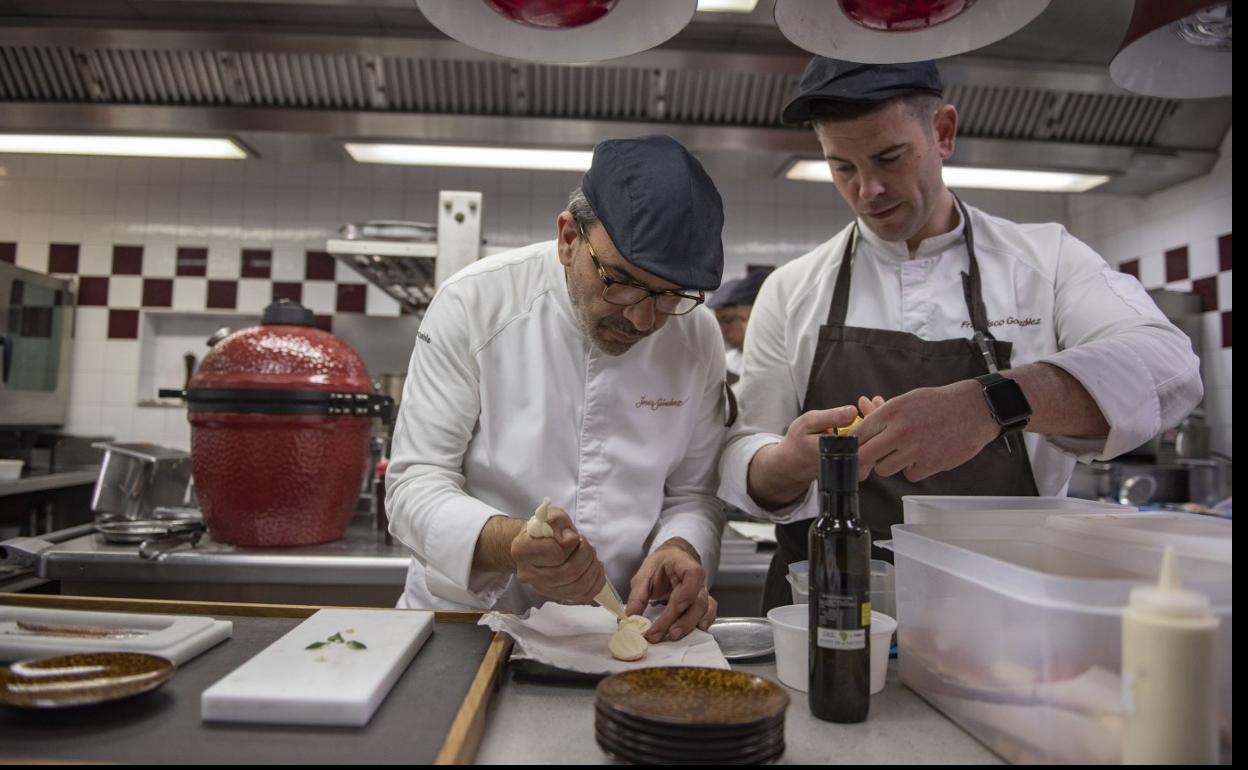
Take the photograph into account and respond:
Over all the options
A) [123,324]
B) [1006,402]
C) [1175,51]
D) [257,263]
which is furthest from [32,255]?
[1175,51]

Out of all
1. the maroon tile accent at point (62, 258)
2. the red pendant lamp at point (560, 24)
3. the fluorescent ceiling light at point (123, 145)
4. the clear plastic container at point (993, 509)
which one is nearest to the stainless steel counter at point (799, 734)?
the clear plastic container at point (993, 509)

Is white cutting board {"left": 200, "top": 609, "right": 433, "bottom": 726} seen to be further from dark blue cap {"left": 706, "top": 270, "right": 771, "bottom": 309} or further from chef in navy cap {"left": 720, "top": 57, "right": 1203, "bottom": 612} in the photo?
dark blue cap {"left": 706, "top": 270, "right": 771, "bottom": 309}

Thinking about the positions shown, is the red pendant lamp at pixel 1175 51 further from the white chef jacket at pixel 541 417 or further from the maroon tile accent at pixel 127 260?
the maroon tile accent at pixel 127 260

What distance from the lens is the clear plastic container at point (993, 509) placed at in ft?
3.81

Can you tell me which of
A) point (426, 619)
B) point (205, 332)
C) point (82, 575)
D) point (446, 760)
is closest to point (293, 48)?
point (82, 575)

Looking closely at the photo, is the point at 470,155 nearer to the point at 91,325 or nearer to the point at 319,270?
the point at 319,270

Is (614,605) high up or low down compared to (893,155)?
down

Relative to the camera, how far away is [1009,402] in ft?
4.44

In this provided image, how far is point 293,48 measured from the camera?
10.8 feet

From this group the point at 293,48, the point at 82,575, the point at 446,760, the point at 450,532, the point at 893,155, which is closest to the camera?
the point at 446,760

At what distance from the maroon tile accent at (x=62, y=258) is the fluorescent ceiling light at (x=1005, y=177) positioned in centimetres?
428

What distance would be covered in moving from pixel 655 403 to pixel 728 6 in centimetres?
183

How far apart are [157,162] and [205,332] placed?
109 cm

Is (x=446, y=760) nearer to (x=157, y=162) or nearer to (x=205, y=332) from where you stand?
(x=205, y=332)
